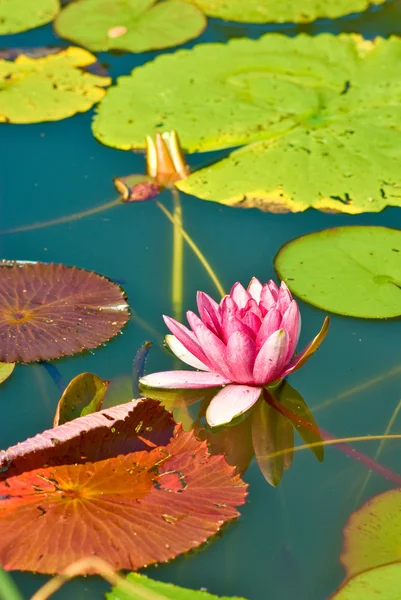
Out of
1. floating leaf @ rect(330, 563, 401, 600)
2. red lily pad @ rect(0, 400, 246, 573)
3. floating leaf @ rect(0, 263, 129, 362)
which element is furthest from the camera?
floating leaf @ rect(0, 263, 129, 362)

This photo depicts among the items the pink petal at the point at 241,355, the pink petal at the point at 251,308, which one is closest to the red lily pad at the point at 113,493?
the pink petal at the point at 241,355

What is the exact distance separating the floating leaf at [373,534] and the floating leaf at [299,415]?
225mm

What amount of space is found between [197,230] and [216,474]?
1.29 metres

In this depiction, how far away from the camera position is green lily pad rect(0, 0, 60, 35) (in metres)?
4.53

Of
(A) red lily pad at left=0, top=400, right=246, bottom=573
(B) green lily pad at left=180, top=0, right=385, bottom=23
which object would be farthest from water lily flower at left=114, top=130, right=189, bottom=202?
(B) green lily pad at left=180, top=0, right=385, bottom=23

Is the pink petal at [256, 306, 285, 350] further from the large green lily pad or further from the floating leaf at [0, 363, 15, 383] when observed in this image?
the large green lily pad

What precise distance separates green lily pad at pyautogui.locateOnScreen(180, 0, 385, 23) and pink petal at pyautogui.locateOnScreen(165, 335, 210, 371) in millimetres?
2751

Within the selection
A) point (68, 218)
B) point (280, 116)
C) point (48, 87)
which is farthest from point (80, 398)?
point (48, 87)

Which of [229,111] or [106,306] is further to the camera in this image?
[229,111]

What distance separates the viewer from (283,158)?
322 centimetres

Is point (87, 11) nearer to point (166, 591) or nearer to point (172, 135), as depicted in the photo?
point (172, 135)

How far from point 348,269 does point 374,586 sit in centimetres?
122

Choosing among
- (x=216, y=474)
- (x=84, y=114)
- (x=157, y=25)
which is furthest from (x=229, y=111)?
(x=216, y=474)

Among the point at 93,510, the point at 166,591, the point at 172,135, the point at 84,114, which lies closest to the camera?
the point at 166,591
